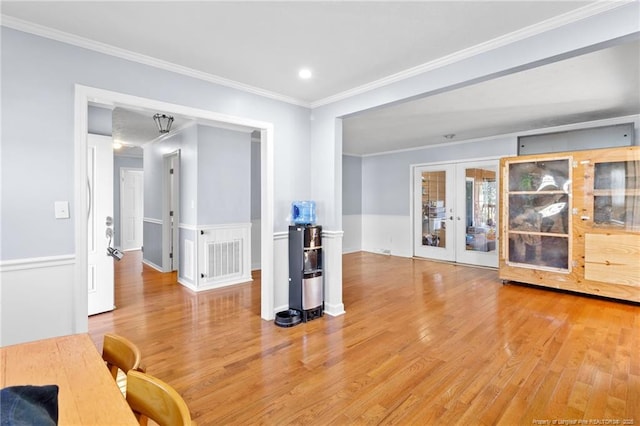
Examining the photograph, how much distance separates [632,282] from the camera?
3.97 m

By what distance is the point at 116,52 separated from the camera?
2549mm

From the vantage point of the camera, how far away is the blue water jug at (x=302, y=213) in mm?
3689

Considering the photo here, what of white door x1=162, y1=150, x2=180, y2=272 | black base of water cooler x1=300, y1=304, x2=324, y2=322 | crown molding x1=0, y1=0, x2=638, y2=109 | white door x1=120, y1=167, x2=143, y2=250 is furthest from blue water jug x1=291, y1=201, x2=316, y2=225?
white door x1=120, y1=167, x2=143, y2=250

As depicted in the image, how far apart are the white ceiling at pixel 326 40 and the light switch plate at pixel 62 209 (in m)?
1.20

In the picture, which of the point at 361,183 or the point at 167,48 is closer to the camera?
the point at 167,48

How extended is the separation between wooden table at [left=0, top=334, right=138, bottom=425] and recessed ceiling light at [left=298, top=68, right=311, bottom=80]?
2546mm

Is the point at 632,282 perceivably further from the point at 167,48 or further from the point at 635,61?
the point at 167,48

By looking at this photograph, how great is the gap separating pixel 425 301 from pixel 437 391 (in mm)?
2049

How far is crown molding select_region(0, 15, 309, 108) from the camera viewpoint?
220 cm

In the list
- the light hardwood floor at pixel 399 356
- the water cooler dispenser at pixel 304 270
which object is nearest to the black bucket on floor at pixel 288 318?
the water cooler dispenser at pixel 304 270

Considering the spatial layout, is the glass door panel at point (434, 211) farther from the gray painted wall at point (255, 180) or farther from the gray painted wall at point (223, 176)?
the gray painted wall at point (223, 176)

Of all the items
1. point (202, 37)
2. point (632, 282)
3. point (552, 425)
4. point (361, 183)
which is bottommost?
point (552, 425)

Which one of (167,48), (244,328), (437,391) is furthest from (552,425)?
(167,48)

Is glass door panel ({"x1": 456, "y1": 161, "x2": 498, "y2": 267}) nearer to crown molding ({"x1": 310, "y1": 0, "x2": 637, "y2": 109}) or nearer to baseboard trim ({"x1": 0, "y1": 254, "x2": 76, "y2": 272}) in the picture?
crown molding ({"x1": 310, "y1": 0, "x2": 637, "y2": 109})
